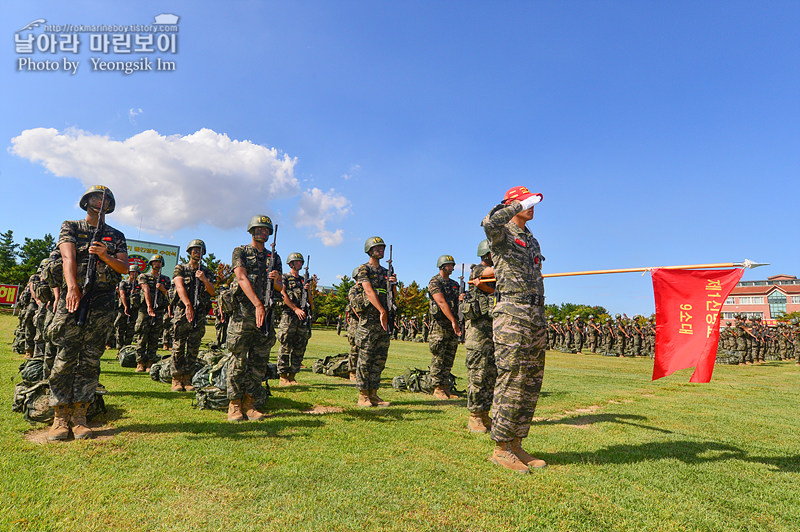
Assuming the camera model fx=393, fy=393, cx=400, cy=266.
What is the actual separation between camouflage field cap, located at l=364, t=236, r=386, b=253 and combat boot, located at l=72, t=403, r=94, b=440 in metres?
4.81

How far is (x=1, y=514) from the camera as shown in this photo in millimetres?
2686

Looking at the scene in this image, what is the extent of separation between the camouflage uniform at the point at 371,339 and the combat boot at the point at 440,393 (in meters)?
1.56

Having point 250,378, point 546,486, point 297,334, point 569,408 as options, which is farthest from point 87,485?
point 569,408

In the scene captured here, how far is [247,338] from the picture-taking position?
575 cm

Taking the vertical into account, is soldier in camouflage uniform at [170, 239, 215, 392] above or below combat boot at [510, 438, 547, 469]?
above

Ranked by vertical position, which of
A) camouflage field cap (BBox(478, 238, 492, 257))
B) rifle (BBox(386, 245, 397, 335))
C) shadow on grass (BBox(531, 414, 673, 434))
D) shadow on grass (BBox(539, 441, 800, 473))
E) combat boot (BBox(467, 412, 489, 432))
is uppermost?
camouflage field cap (BBox(478, 238, 492, 257))

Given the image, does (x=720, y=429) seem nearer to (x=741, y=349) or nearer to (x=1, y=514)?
(x=1, y=514)

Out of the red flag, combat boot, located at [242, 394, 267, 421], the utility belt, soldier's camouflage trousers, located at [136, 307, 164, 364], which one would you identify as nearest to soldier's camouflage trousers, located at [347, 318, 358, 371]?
combat boot, located at [242, 394, 267, 421]

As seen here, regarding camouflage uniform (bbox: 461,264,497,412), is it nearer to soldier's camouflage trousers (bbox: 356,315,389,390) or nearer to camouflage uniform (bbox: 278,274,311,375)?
soldier's camouflage trousers (bbox: 356,315,389,390)

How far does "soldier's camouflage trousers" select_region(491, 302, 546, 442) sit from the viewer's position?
13.5 ft

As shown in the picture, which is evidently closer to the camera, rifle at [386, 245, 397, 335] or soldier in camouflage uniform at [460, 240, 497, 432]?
soldier in camouflage uniform at [460, 240, 497, 432]

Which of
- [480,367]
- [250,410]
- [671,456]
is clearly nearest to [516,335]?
[480,367]

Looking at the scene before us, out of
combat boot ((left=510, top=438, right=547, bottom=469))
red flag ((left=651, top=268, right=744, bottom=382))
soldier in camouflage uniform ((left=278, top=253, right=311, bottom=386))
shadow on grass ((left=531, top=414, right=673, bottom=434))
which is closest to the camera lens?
combat boot ((left=510, top=438, right=547, bottom=469))

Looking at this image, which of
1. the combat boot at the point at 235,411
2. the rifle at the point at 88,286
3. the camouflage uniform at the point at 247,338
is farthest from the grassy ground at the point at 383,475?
the rifle at the point at 88,286
